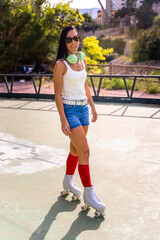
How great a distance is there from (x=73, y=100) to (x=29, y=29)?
1771 cm

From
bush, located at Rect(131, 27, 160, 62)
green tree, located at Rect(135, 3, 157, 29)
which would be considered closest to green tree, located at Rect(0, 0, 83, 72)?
bush, located at Rect(131, 27, 160, 62)

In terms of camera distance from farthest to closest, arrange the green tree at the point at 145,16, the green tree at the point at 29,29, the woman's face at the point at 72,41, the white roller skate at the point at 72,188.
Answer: the green tree at the point at 145,16 → the green tree at the point at 29,29 → the white roller skate at the point at 72,188 → the woman's face at the point at 72,41

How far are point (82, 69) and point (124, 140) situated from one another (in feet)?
9.12

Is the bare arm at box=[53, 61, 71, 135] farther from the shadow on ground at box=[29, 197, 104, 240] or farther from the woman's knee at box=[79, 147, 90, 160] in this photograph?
the shadow on ground at box=[29, 197, 104, 240]

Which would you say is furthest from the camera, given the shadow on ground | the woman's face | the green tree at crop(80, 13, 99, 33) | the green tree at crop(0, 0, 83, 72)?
the green tree at crop(80, 13, 99, 33)

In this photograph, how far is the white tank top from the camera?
9.59ft

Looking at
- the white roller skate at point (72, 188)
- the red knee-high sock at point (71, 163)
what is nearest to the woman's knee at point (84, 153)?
the red knee-high sock at point (71, 163)

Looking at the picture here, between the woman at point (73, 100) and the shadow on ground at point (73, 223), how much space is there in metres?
0.12

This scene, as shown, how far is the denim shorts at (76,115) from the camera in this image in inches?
115

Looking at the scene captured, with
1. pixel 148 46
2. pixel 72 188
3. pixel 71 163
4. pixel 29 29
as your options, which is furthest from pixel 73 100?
pixel 148 46

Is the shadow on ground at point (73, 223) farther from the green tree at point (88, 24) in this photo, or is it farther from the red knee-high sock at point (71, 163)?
the green tree at point (88, 24)

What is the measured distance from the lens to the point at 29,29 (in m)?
19.5

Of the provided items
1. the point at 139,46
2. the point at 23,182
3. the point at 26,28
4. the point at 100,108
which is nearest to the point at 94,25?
the point at 139,46

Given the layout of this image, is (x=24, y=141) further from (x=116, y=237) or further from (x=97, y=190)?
(x=116, y=237)
